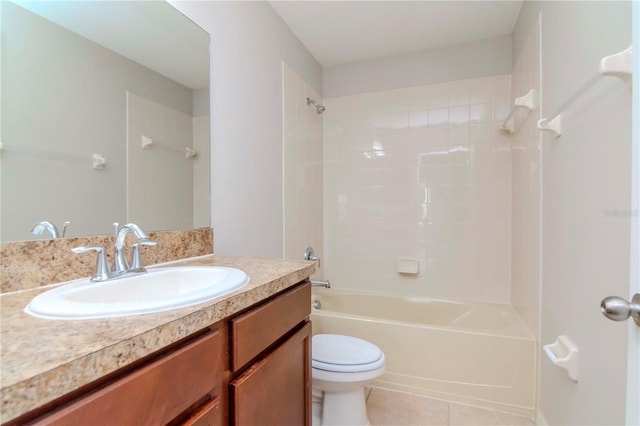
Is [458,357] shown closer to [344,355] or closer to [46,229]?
[344,355]

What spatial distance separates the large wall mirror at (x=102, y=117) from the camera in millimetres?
815

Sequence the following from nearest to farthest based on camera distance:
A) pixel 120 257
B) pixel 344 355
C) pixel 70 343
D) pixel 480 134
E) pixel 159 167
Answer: pixel 70 343 → pixel 120 257 → pixel 159 167 → pixel 344 355 → pixel 480 134

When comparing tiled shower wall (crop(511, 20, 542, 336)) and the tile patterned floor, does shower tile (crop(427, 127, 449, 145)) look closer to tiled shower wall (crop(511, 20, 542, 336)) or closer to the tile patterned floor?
tiled shower wall (crop(511, 20, 542, 336))

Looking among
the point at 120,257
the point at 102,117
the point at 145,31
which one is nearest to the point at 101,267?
the point at 120,257

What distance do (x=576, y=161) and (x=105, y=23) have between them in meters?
1.77

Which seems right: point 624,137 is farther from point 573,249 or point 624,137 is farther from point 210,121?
point 210,121

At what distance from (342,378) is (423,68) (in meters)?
2.31

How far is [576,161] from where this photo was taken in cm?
117

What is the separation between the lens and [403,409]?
170 centimetres

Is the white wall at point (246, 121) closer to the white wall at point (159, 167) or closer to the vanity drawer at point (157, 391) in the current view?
the white wall at point (159, 167)

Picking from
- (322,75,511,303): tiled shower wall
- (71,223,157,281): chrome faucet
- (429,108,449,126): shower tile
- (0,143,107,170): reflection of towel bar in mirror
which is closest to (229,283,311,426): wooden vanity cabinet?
→ (71,223,157,281): chrome faucet

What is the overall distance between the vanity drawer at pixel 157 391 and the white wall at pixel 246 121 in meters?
0.88

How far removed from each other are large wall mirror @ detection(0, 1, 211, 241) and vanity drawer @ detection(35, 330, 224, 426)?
0.61 metres

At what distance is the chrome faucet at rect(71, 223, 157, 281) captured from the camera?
2.87 feet
